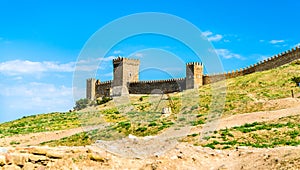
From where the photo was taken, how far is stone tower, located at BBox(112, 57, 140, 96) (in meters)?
61.5

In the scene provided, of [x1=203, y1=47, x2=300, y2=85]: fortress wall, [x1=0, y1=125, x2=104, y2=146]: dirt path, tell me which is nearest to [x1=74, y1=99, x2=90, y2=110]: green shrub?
[x1=203, y1=47, x2=300, y2=85]: fortress wall

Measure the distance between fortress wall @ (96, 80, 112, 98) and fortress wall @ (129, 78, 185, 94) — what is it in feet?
13.8

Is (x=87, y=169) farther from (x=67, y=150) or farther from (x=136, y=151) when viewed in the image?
(x=136, y=151)

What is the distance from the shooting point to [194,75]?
51500 millimetres

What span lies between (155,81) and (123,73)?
18.3 feet

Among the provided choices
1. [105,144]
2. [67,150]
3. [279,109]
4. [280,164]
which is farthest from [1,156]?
[279,109]

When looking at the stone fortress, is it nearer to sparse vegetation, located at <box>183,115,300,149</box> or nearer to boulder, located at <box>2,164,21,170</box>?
sparse vegetation, located at <box>183,115,300,149</box>

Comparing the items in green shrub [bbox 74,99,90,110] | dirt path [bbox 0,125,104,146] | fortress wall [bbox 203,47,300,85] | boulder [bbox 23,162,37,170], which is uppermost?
fortress wall [bbox 203,47,300,85]

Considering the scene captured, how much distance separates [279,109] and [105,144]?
13439 millimetres

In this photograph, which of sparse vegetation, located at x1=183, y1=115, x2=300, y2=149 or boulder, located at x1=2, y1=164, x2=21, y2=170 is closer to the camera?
boulder, located at x1=2, y1=164, x2=21, y2=170

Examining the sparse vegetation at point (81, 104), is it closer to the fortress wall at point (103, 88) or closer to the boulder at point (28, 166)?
the fortress wall at point (103, 88)

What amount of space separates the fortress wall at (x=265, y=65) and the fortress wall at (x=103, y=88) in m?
17.9

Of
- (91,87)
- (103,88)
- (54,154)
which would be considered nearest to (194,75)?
(103,88)

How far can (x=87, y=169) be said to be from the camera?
36.1 feet
